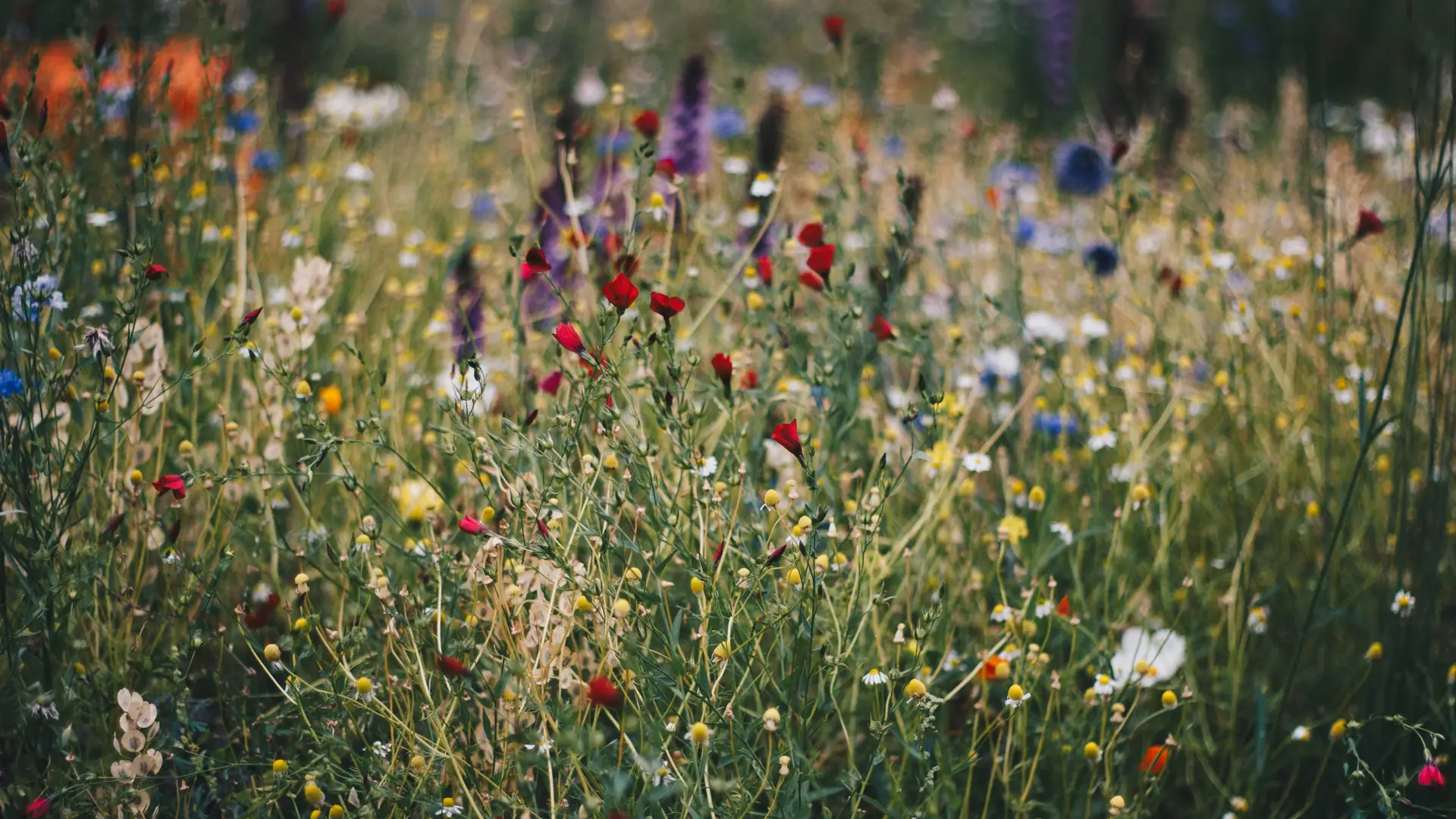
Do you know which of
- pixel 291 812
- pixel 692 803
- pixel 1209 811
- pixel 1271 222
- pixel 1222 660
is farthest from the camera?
pixel 1271 222

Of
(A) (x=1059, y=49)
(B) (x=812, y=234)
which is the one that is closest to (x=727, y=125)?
(B) (x=812, y=234)

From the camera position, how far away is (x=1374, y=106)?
519cm

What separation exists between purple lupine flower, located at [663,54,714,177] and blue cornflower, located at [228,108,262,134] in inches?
53.0

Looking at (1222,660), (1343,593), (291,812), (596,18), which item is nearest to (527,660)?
(291,812)

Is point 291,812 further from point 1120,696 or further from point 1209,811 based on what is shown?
point 1209,811

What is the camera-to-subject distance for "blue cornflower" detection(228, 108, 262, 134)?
303 cm

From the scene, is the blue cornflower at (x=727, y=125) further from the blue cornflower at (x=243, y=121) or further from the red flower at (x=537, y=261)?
the red flower at (x=537, y=261)

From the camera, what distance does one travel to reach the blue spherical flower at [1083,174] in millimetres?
3904

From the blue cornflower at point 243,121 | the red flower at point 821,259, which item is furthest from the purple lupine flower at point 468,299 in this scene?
the blue cornflower at point 243,121

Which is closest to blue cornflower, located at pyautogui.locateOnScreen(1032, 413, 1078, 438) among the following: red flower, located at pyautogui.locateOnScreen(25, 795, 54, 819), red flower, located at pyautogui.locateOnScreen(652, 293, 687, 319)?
red flower, located at pyautogui.locateOnScreen(652, 293, 687, 319)

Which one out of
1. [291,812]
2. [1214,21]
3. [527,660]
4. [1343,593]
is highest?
[1214,21]

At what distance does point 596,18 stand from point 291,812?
7120 mm

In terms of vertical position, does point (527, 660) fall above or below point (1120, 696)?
above

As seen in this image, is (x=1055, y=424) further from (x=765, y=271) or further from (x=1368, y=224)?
(x=765, y=271)
